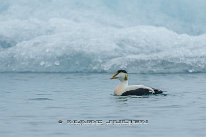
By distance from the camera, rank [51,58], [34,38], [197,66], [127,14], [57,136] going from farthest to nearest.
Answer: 1. [127,14]
2. [34,38]
3. [51,58]
4. [197,66]
5. [57,136]

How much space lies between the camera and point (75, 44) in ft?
74.7

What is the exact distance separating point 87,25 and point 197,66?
7.65 m

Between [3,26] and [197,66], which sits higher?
[3,26]

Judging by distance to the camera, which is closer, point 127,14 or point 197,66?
point 197,66

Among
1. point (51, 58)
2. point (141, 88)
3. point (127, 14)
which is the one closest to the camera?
point (141, 88)

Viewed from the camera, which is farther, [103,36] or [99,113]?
[103,36]

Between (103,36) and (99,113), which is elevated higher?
(103,36)

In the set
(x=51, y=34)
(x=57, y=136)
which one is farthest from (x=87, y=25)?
(x=57, y=136)

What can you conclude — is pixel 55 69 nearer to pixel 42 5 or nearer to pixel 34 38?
pixel 34 38

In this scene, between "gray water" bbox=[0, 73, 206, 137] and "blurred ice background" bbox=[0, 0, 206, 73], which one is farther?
"blurred ice background" bbox=[0, 0, 206, 73]

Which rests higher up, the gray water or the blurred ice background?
the blurred ice background

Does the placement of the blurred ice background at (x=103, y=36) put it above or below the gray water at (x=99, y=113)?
above

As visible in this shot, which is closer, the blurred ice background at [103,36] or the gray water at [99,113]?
the gray water at [99,113]

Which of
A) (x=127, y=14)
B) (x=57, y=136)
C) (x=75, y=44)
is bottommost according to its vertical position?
(x=57, y=136)
